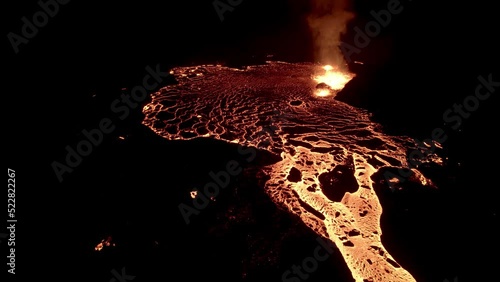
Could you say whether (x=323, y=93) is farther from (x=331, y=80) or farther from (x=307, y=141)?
(x=307, y=141)

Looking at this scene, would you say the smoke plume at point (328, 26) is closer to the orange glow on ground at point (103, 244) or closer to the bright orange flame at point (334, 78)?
the bright orange flame at point (334, 78)

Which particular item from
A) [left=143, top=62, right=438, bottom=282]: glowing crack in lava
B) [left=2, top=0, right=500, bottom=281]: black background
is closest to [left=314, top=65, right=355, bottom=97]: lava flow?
[left=143, top=62, right=438, bottom=282]: glowing crack in lava

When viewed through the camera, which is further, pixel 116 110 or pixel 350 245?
pixel 116 110

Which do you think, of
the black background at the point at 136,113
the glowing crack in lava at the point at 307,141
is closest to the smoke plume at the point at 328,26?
the black background at the point at 136,113

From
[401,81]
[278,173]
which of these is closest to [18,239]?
[278,173]

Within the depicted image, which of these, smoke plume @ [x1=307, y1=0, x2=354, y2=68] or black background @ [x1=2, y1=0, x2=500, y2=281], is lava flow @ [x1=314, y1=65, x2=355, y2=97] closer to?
black background @ [x1=2, y1=0, x2=500, y2=281]

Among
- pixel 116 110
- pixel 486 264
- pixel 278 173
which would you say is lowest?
pixel 486 264

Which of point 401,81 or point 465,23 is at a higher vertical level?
point 465,23

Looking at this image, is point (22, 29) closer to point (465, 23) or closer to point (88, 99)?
point (88, 99)
